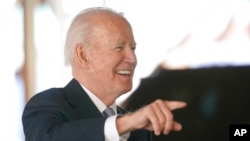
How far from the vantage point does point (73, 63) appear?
939 mm

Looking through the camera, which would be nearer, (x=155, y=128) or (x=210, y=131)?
(x=155, y=128)

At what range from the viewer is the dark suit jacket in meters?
0.66

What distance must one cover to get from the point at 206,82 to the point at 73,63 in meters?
1.14

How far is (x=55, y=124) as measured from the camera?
70 centimetres

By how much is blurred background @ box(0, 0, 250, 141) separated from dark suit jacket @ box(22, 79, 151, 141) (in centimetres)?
100

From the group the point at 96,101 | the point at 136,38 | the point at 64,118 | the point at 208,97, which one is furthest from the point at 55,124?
the point at 208,97

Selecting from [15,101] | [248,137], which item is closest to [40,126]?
[248,137]

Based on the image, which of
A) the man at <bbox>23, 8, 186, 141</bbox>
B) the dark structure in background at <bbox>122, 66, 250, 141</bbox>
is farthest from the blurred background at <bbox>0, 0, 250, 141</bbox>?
the man at <bbox>23, 8, 186, 141</bbox>

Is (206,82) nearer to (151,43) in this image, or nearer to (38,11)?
(151,43)

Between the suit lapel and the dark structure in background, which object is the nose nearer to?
the suit lapel

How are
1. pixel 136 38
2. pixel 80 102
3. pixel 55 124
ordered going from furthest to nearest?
pixel 136 38, pixel 80 102, pixel 55 124

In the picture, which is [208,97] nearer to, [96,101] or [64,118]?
[96,101]

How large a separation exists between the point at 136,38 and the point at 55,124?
1260 mm

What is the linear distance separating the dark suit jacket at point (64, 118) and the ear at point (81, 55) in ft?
0.13
